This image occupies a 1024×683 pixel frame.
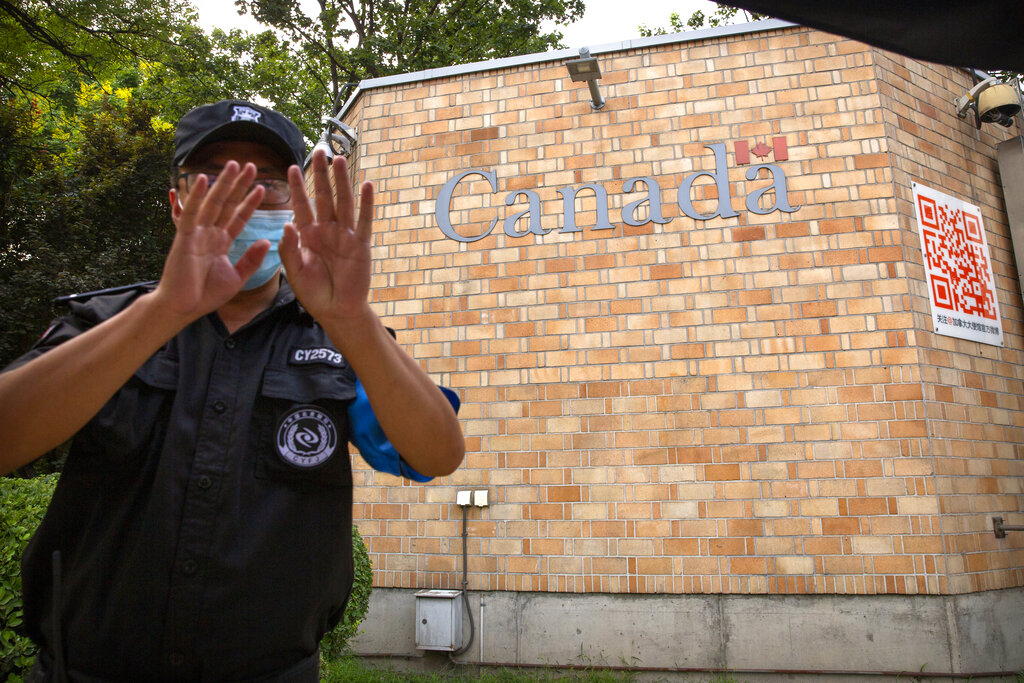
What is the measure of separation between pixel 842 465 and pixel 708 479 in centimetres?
98

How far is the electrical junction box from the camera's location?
5.55 m

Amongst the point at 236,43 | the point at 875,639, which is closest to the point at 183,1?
the point at 875,639

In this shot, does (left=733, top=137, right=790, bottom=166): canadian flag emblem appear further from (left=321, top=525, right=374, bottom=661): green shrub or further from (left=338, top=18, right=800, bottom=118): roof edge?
(left=321, top=525, right=374, bottom=661): green shrub

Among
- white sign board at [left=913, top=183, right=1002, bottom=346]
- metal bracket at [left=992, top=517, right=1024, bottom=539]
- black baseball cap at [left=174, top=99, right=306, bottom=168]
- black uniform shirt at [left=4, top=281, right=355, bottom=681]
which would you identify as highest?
white sign board at [left=913, top=183, right=1002, bottom=346]

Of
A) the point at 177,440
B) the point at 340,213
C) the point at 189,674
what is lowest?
the point at 189,674

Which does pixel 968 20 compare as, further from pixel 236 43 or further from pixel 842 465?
pixel 236 43

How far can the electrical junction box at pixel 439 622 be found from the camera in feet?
18.2

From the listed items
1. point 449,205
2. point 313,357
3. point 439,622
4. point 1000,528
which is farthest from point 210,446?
point 1000,528

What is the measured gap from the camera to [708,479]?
220 inches

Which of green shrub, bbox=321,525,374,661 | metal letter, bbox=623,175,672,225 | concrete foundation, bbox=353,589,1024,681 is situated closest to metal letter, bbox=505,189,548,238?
metal letter, bbox=623,175,672,225

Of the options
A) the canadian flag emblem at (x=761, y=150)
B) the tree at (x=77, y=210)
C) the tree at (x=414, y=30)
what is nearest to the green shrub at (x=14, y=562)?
the canadian flag emblem at (x=761, y=150)

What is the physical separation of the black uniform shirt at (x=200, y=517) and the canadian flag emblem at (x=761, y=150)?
5414 millimetres

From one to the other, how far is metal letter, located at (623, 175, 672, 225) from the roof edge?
1.28 m

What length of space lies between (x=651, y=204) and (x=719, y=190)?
1.88 feet
